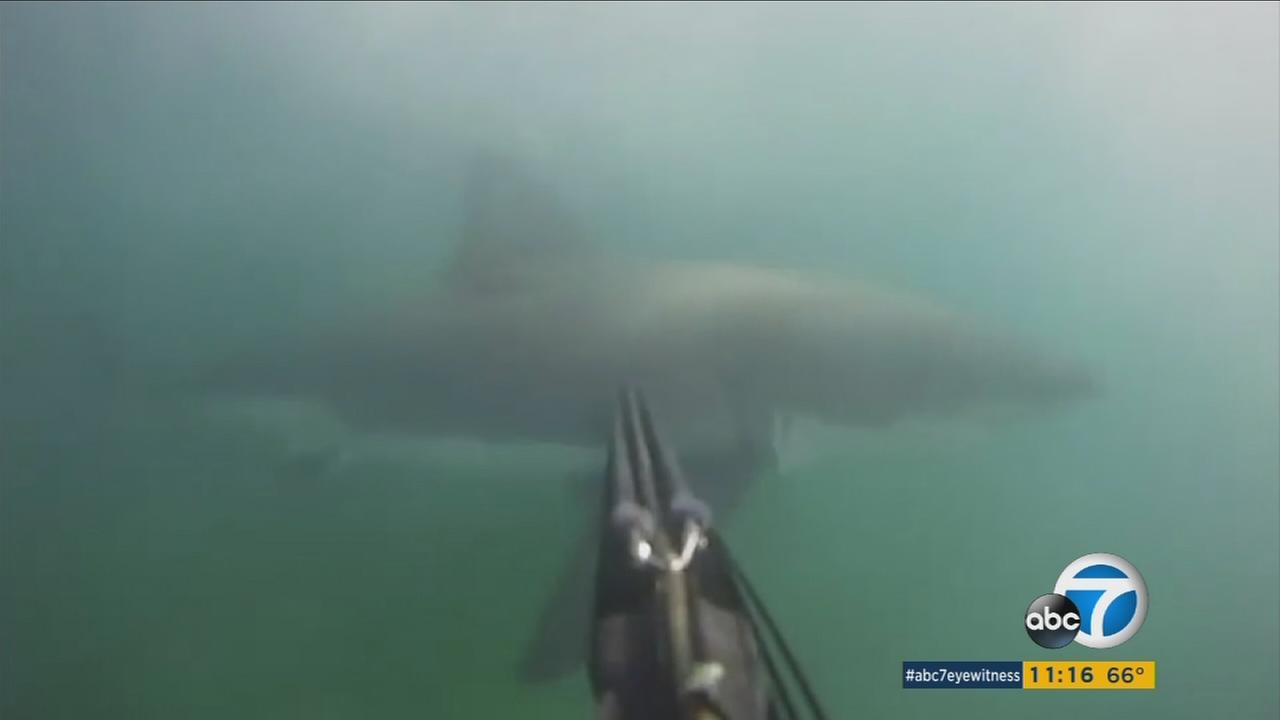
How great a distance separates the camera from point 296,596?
1297mm

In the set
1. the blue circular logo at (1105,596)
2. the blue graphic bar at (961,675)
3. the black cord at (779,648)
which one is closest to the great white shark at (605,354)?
the black cord at (779,648)

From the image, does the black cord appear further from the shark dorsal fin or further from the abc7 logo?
the shark dorsal fin

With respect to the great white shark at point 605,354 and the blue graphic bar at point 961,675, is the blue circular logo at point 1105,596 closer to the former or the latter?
the blue graphic bar at point 961,675

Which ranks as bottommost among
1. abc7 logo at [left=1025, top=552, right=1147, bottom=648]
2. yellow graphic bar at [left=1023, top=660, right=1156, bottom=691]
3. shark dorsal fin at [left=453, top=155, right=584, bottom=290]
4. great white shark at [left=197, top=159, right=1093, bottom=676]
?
yellow graphic bar at [left=1023, top=660, right=1156, bottom=691]

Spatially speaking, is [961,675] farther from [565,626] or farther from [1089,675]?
[565,626]

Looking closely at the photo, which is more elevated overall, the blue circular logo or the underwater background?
the underwater background

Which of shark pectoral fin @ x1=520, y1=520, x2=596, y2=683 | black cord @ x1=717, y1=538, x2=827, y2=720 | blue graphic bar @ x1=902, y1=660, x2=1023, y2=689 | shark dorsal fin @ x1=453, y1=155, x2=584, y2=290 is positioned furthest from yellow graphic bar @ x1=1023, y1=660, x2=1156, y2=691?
shark dorsal fin @ x1=453, y1=155, x2=584, y2=290

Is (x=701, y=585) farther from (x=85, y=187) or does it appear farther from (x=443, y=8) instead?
(x=85, y=187)

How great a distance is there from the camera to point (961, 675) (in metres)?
1.30

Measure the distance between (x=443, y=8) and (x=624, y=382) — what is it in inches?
21.2

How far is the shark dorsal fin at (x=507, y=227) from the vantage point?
4.21 ft

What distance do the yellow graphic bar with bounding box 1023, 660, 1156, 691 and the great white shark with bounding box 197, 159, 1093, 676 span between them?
344mm

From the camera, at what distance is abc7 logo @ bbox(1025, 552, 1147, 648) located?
→ 1287 mm

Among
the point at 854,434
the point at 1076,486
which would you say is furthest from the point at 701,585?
the point at 1076,486
